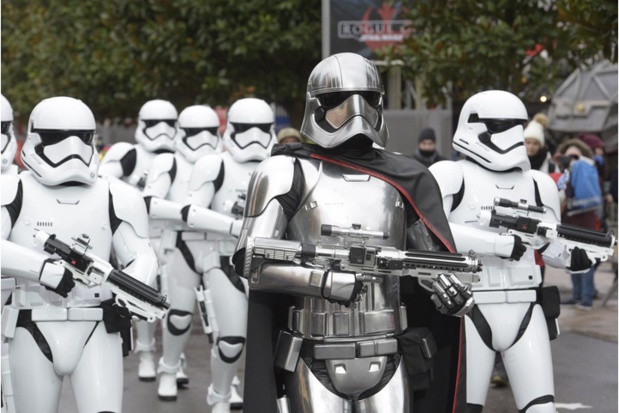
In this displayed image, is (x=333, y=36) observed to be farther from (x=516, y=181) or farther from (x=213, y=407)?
(x=516, y=181)

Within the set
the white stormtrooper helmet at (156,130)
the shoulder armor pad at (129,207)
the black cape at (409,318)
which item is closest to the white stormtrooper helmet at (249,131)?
the white stormtrooper helmet at (156,130)

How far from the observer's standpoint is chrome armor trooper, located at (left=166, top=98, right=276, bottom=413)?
8.74 metres

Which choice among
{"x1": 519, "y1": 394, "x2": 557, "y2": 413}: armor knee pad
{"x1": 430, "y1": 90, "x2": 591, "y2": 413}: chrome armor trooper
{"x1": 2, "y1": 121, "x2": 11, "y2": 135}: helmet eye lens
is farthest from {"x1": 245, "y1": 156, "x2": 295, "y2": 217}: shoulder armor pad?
{"x1": 2, "y1": 121, "x2": 11, "y2": 135}: helmet eye lens

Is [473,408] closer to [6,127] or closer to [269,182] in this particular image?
[269,182]

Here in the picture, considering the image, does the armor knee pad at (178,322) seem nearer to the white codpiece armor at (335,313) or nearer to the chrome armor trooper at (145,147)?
the chrome armor trooper at (145,147)

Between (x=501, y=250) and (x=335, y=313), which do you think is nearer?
(x=335, y=313)

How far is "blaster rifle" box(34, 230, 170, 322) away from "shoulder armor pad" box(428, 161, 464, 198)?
178 cm

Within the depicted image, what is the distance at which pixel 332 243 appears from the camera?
541 cm

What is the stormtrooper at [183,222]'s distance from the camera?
355 inches

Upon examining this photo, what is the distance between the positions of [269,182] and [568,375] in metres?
6.04

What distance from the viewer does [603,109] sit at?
21891 mm

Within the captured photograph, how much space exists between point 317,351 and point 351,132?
880 millimetres

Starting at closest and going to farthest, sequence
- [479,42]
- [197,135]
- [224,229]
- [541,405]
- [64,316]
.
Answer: [64,316] < [541,405] < [224,229] < [197,135] < [479,42]

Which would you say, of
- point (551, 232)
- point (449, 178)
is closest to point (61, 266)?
point (449, 178)
